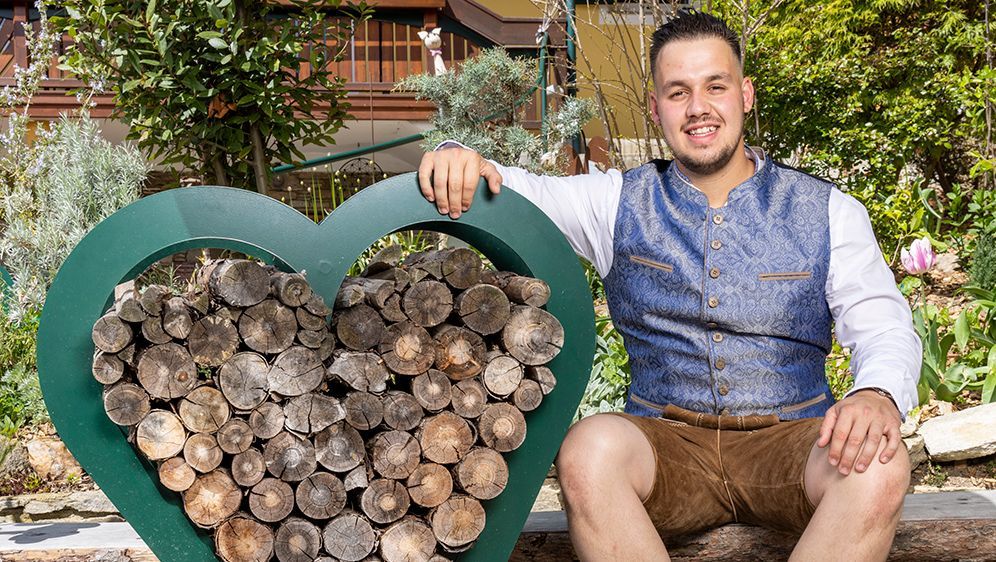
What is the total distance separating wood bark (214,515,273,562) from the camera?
1827 millimetres

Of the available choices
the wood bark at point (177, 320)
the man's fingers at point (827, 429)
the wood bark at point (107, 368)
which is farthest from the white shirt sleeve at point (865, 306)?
the wood bark at point (107, 368)

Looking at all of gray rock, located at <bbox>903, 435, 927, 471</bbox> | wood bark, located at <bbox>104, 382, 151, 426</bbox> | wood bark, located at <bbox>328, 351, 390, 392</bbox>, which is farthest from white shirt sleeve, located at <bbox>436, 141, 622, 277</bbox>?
gray rock, located at <bbox>903, 435, 927, 471</bbox>

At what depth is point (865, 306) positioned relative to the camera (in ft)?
6.78

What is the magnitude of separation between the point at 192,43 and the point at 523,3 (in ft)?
17.5

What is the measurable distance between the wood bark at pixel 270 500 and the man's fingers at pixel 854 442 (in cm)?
98

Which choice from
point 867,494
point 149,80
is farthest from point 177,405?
point 149,80

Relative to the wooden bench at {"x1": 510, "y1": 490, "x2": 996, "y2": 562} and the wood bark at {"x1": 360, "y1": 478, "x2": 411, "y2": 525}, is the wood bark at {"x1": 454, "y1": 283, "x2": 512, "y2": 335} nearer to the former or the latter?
the wood bark at {"x1": 360, "y1": 478, "x2": 411, "y2": 525}

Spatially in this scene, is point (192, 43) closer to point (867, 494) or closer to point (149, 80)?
point (149, 80)

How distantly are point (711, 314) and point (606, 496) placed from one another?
0.48 m

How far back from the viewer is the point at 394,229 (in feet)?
6.45

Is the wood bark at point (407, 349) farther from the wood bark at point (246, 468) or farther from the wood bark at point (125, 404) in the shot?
the wood bark at point (125, 404)

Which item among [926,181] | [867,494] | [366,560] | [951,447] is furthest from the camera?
[926,181]

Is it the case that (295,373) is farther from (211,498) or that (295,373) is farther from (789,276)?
(789,276)

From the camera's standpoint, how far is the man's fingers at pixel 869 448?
5.75ft
